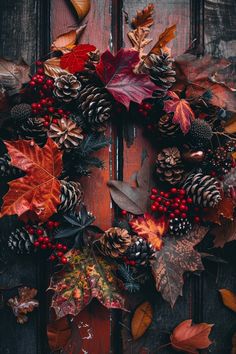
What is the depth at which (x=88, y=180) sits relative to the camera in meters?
1.08

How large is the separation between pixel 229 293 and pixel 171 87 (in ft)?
1.48

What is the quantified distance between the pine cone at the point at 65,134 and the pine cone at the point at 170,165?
17cm

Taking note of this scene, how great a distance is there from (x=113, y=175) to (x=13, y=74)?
28 centimetres

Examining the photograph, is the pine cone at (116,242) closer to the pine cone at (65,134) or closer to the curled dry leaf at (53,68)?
the pine cone at (65,134)

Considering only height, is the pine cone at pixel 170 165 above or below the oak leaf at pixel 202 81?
below

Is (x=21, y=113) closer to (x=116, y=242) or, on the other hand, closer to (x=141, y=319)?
(x=116, y=242)

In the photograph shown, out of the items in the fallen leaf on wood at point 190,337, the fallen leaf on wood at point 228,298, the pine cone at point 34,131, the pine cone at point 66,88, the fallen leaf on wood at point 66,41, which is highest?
the fallen leaf on wood at point 66,41

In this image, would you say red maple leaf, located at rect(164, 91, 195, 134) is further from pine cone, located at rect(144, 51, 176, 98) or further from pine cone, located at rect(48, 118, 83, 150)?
pine cone, located at rect(48, 118, 83, 150)

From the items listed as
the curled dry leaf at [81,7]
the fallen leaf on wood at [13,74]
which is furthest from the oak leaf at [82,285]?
the curled dry leaf at [81,7]

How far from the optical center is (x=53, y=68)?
1.04 meters

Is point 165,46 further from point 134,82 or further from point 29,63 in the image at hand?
point 29,63

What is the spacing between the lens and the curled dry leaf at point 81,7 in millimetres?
1085

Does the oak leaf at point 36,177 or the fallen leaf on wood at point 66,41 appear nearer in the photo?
the oak leaf at point 36,177

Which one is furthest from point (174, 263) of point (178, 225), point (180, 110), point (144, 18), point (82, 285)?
point (144, 18)
